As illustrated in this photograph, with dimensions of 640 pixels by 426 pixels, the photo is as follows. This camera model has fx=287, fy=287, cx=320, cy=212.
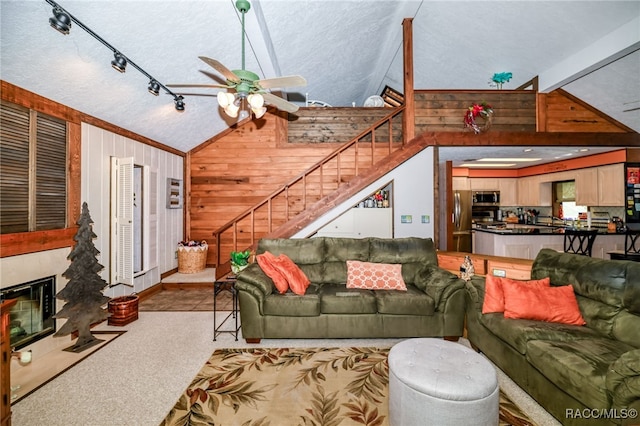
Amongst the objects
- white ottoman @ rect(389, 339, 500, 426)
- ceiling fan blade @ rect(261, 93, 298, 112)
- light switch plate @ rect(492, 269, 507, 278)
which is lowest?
white ottoman @ rect(389, 339, 500, 426)

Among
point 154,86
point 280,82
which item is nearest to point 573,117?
point 280,82

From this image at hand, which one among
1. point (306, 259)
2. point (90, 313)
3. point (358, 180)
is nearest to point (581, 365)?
point (306, 259)

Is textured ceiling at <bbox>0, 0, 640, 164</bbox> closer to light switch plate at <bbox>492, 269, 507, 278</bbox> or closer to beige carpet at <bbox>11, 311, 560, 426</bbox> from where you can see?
beige carpet at <bbox>11, 311, 560, 426</bbox>

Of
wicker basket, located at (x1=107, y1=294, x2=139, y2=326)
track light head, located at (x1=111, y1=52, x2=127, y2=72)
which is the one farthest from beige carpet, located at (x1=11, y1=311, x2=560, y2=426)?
track light head, located at (x1=111, y1=52, x2=127, y2=72)

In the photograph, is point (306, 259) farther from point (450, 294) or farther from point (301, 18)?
point (301, 18)

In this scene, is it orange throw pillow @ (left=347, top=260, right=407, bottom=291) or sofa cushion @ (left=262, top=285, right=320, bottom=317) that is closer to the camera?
sofa cushion @ (left=262, top=285, right=320, bottom=317)

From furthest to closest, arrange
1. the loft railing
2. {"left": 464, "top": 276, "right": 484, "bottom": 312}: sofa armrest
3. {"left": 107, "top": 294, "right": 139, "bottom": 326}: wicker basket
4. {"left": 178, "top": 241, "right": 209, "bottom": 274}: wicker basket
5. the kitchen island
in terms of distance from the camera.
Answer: the loft railing
{"left": 178, "top": 241, "right": 209, "bottom": 274}: wicker basket
the kitchen island
{"left": 107, "top": 294, "right": 139, "bottom": 326}: wicker basket
{"left": 464, "top": 276, "right": 484, "bottom": 312}: sofa armrest

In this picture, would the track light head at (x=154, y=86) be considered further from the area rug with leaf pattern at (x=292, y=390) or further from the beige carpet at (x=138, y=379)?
the area rug with leaf pattern at (x=292, y=390)

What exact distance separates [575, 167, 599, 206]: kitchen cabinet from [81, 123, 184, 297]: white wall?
342 inches

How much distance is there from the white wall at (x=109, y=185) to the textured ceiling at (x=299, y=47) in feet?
0.91

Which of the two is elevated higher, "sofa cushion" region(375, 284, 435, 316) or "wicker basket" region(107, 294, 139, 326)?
"sofa cushion" region(375, 284, 435, 316)

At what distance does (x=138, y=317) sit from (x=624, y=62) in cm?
777

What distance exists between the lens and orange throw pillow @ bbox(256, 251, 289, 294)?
10.7ft

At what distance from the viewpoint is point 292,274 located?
3371 millimetres
